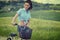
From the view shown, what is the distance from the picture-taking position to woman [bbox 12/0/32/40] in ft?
4.94

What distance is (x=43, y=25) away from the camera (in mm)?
1529

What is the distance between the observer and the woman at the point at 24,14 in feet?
4.94

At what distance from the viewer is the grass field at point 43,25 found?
152 cm

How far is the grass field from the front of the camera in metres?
1.52

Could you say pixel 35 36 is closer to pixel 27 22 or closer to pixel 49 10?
pixel 27 22

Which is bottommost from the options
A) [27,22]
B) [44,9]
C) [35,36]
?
[35,36]

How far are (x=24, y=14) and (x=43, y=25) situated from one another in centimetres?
20

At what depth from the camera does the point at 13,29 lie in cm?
153

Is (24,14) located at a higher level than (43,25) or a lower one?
higher

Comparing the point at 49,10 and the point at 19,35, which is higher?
the point at 49,10

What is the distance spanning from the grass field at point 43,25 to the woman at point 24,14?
0.13 ft

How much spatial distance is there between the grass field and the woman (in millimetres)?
39

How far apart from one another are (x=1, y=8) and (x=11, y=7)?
3.7 inches

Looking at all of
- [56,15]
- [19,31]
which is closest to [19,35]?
[19,31]
